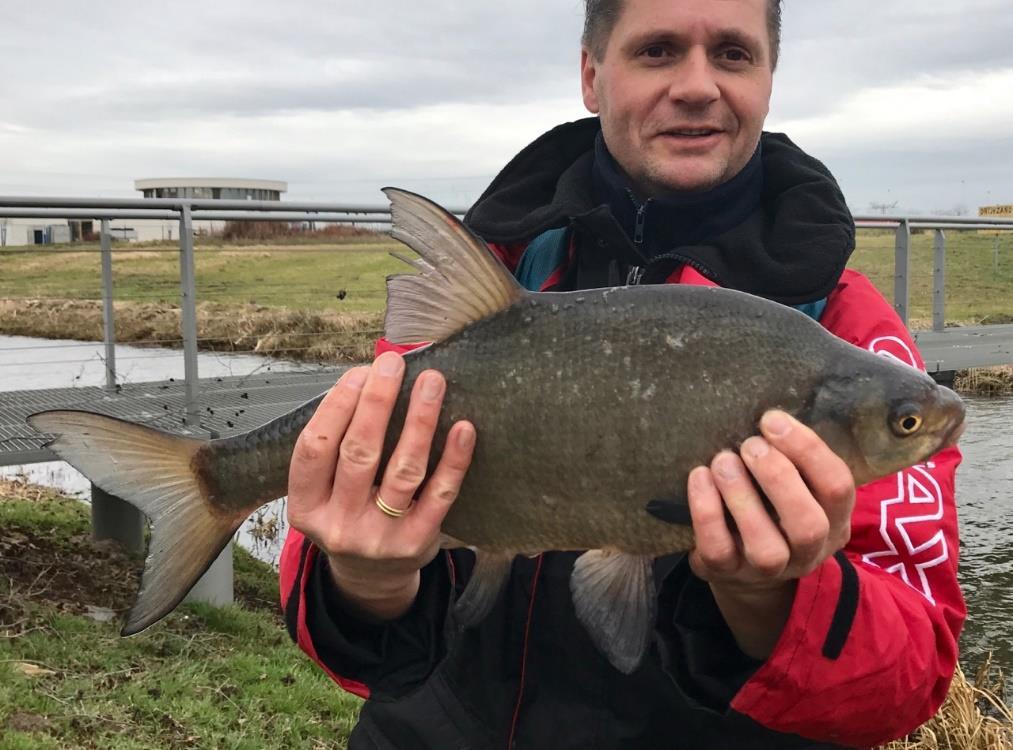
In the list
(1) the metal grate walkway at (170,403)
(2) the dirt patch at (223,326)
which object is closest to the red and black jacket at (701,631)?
(1) the metal grate walkway at (170,403)

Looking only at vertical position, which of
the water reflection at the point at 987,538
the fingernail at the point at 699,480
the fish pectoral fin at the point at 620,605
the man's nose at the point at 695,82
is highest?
the man's nose at the point at 695,82

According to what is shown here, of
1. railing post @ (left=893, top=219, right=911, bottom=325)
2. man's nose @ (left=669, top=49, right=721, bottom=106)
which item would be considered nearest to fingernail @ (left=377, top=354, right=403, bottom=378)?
man's nose @ (left=669, top=49, right=721, bottom=106)

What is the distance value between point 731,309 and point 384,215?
16.7 ft

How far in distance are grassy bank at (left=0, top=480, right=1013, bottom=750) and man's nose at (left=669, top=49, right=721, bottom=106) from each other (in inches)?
131

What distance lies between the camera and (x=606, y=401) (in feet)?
5.44

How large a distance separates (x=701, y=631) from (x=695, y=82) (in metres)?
1.18

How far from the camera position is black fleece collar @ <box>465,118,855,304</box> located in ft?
6.69

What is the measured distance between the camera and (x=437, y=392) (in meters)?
1.68

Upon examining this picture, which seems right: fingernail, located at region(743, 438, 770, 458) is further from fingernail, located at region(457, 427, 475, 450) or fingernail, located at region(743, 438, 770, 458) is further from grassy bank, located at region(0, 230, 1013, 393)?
grassy bank, located at region(0, 230, 1013, 393)

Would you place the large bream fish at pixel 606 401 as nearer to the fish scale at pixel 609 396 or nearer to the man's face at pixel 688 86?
the fish scale at pixel 609 396

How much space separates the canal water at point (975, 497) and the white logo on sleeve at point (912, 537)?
4584 millimetres

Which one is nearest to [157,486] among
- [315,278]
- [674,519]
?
[674,519]

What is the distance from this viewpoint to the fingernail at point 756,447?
1526 mm

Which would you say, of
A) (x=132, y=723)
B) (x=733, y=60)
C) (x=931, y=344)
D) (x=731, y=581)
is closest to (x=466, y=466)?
(x=731, y=581)
